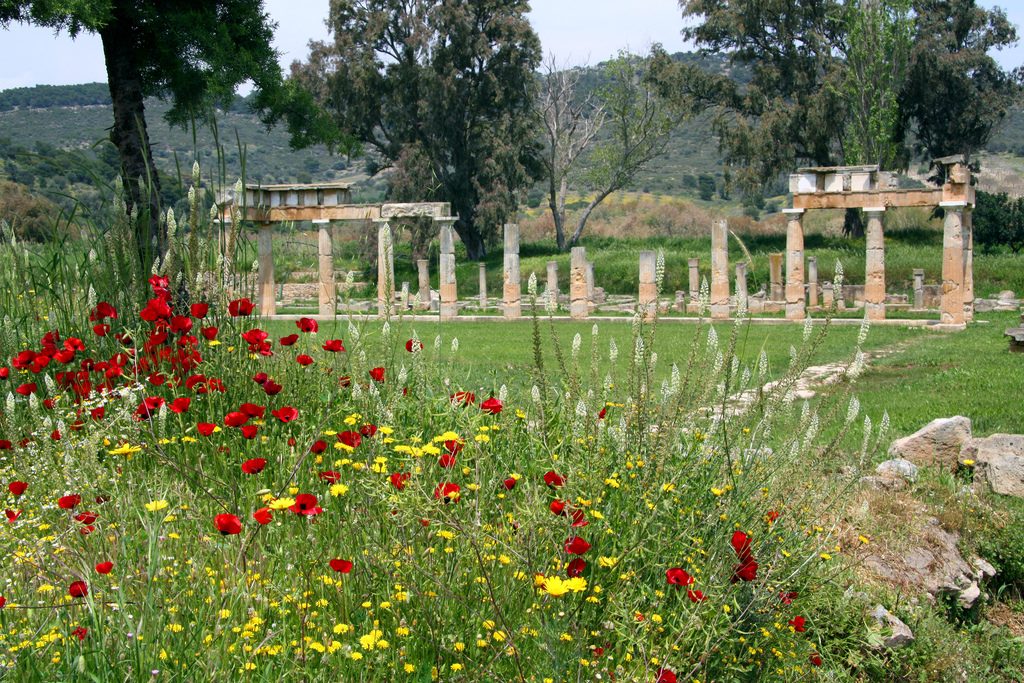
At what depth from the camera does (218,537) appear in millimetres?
4000

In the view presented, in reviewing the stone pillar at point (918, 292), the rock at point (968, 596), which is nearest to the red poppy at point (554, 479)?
the rock at point (968, 596)

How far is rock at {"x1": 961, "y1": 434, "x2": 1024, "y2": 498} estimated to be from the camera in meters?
7.54

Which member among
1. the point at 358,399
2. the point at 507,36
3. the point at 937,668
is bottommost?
the point at 937,668

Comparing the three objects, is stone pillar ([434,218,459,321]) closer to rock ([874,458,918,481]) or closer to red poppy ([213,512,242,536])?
rock ([874,458,918,481])

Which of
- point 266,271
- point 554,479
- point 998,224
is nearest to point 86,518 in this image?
point 554,479

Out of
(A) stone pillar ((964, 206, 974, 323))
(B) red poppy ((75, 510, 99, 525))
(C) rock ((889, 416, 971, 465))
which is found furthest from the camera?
(A) stone pillar ((964, 206, 974, 323))

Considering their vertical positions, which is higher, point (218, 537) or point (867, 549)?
point (218, 537)

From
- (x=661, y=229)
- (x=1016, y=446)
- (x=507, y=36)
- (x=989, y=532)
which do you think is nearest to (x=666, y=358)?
(x=1016, y=446)

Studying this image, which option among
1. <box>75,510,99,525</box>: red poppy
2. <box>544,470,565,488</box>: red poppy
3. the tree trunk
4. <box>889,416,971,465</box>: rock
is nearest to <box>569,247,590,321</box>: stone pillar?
the tree trunk

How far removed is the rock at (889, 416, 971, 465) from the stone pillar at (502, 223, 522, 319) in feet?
71.0

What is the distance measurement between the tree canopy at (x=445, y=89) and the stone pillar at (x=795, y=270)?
16487mm

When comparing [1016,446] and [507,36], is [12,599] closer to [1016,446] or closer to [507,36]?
[1016,446]

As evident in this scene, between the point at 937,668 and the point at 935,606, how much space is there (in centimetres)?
63

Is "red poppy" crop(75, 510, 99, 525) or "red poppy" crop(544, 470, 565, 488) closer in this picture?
"red poppy" crop(75, 510, 99, 525)
